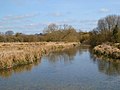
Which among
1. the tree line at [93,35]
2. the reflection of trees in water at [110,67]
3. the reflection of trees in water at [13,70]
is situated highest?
the tree line at [93,35]

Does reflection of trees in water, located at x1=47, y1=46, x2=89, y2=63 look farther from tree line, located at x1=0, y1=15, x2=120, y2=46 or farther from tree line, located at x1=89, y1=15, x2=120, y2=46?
tree line, located at x1=89, y1=15, x2=120, y2=46

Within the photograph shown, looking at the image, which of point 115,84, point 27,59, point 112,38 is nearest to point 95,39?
point 112,38

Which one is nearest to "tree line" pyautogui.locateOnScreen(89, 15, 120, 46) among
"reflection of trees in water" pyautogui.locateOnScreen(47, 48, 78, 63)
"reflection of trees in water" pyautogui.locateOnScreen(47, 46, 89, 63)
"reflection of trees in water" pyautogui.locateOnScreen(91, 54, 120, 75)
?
"reflection of trees in water" pyautogui.locateOnScreen(47, 46, 89, 63)

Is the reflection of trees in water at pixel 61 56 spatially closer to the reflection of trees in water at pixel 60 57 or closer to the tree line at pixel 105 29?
the reflection of trees in water at pixel 60 57

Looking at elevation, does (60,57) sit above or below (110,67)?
above

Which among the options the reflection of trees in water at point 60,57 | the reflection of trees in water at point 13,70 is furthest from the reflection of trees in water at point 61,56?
the reflection of trees in water at point 13,70

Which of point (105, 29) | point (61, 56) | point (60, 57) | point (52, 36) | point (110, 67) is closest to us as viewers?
point (110, 67)

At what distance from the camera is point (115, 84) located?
52.9 feet

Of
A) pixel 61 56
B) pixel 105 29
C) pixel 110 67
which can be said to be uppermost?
pixel 105 29

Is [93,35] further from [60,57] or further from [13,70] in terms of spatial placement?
[13,70]

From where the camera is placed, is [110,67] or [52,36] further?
[52,36]

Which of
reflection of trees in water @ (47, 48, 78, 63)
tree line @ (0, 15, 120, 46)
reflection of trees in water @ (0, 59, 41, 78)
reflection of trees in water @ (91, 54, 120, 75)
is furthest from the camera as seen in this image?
tree line @ (0, 15, 120, 46)

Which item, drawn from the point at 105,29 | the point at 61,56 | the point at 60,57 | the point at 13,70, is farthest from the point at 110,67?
the point at 105,29

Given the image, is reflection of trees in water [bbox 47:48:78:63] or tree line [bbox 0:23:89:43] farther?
tree line [bbox 0:23:89:43]
